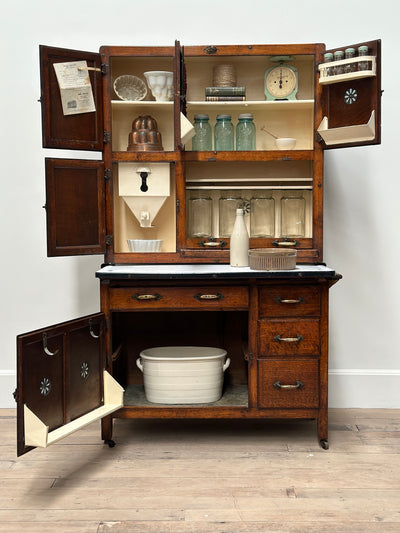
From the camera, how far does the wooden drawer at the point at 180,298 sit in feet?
9.80

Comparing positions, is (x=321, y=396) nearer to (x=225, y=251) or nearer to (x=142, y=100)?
(x=225, y=251)

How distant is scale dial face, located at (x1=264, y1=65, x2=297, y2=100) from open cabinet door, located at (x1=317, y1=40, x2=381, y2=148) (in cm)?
22

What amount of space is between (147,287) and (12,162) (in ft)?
4.29

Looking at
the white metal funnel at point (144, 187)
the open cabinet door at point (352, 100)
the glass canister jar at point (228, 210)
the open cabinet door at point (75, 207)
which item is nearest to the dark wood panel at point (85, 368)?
the open cabinet door at point (75, 207)

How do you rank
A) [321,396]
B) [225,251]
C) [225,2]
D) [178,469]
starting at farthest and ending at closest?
[225,2]
[225,251]
[321,396]
[178,469]

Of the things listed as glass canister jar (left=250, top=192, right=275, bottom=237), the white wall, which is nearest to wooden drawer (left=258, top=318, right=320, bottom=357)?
glass canister jar (left=250, top=192, right=275, bottom=237)

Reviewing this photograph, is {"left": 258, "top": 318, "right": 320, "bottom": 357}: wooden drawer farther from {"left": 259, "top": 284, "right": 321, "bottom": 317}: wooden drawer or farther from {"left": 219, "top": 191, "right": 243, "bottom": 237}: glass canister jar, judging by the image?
{"left": 219, "top": 191, "right": 243, "bottom": 237}: glass canister jar

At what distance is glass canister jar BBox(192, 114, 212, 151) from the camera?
3.35 m

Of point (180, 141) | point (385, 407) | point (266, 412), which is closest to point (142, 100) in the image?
point (180, 141)

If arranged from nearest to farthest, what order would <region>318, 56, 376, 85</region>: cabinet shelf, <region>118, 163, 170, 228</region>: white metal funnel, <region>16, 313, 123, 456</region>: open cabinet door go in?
<region>16, 313, 123, 456</region>: open cabinet door < <region>318, 56, 376, 85</region>: cabinet shelf < <region>118, 163, 170, 228</region>: white metal funnel

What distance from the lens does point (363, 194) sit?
3623mm

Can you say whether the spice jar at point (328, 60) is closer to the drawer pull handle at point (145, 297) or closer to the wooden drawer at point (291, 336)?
the wooden drawer at point (291, 336)

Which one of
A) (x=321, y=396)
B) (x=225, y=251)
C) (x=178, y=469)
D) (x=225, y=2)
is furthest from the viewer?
(x=225, y=2)

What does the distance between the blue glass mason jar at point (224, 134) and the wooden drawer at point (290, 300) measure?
0.89m
